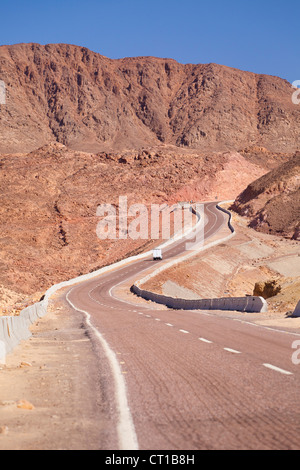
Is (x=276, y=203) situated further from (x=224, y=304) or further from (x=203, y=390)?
(x=203, y=390)

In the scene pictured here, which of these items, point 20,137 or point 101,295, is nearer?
point 101,295

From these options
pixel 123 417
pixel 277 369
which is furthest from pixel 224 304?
pixel 123 417

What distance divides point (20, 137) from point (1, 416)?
189 meters

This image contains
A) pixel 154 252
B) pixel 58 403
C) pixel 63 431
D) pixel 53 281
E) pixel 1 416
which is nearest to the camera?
pixel 63 431

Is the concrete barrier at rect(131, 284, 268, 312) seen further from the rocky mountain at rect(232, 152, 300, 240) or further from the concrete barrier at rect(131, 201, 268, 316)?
the rocky mountain at rect(232, 152, 300, 240)

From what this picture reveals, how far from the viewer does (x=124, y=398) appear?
8.29 m

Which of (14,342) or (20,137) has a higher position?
(20,137)

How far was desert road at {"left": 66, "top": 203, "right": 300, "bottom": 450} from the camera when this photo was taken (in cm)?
604

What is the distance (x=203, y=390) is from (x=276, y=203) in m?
91.5

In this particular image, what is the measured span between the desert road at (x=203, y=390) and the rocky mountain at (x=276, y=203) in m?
71.9

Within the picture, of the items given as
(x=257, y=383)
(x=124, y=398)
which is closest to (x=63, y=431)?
(x=124, y=398)

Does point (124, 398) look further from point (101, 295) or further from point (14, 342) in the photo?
point (101, 295)

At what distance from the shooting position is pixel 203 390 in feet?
28.0
